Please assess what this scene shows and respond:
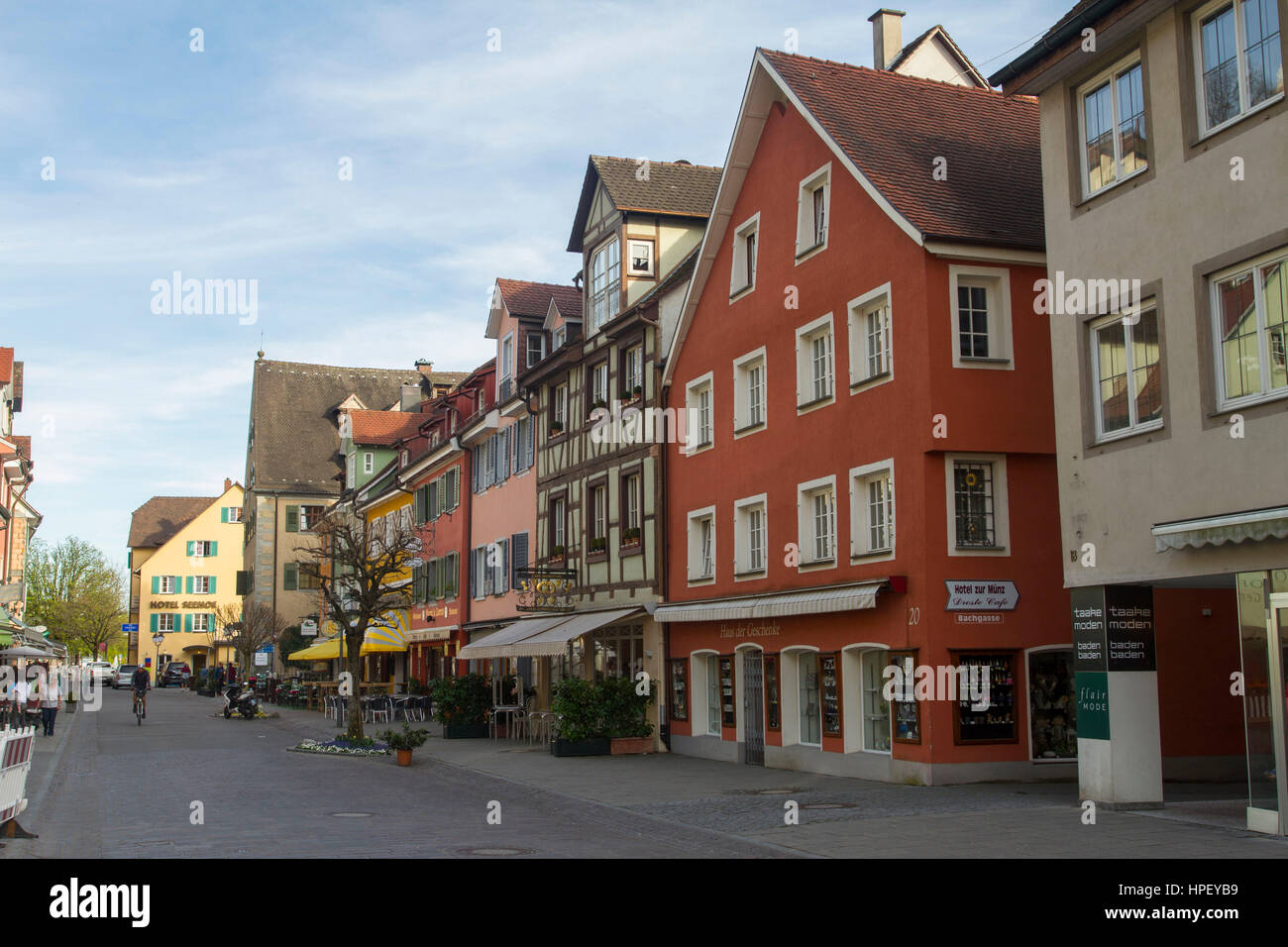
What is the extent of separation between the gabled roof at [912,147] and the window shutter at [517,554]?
1156 centimetres

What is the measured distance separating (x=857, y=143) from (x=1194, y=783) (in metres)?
10.6

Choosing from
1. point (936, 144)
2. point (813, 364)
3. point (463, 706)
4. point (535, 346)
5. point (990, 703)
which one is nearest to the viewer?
point (990, 703)

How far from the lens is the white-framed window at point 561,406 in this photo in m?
33.4

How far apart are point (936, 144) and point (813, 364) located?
4046mm

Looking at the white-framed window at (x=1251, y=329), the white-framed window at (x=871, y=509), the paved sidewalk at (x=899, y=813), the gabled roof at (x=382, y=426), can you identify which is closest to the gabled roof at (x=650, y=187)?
the white-framed window at (x=871, y=509)

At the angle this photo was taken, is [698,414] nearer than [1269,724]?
No

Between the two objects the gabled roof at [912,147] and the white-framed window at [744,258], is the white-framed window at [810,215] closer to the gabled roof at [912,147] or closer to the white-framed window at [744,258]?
the gabled roof at [912,147]

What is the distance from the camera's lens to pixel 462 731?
1262 inches

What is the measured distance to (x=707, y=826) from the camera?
47.9ft

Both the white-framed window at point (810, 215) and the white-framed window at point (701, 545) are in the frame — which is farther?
the white-framed window at point (701, 545)

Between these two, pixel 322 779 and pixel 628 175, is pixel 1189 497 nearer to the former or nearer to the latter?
pixel 322 779

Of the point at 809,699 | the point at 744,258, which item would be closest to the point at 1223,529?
the point at 809,699

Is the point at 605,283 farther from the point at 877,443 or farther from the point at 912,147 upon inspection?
the point at 877,443
